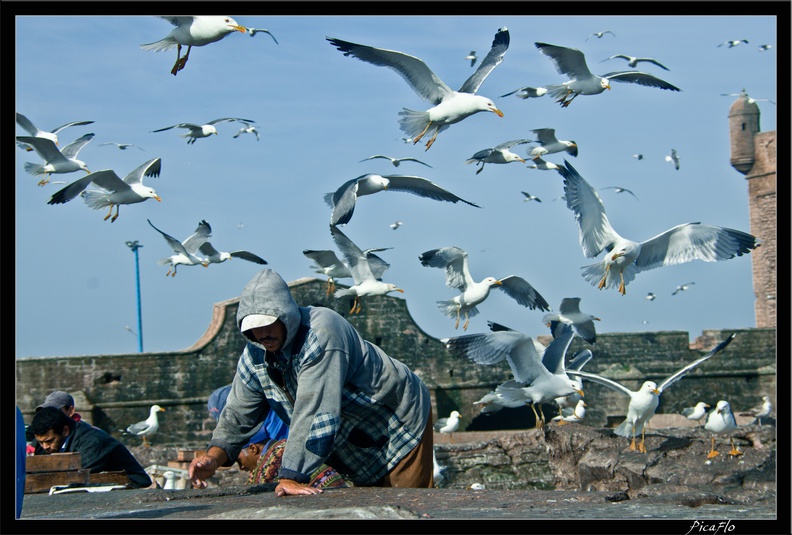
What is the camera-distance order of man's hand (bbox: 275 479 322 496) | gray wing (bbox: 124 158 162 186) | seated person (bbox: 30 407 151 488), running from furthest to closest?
gray wing (bbox: 124 158 162 186) → seated person (bbox: 30 407 151 488) → man's hand (bbox: 275 479 322 496)

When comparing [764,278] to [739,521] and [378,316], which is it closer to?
[378,316]

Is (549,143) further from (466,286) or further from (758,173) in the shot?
(758,173)

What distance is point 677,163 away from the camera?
17688mm

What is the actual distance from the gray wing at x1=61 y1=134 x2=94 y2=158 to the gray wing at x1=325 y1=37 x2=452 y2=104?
4.29 m

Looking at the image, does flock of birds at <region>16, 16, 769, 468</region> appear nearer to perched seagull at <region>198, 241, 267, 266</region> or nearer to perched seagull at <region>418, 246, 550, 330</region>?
perched seagull at <region>418, 246, 550, 330</region>

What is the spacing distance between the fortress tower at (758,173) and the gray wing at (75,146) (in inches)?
939

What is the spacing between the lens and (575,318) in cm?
1361

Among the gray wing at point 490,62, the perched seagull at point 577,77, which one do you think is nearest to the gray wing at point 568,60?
the perched seagull at point 577,77

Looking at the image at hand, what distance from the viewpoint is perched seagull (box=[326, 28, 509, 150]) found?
8062 mm

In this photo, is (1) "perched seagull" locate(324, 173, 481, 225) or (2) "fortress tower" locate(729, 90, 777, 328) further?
(2) "fortress tower" locate(729, 90, 777, 328)

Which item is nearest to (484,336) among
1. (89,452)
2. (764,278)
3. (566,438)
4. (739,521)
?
(566,438)

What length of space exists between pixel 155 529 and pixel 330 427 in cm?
85

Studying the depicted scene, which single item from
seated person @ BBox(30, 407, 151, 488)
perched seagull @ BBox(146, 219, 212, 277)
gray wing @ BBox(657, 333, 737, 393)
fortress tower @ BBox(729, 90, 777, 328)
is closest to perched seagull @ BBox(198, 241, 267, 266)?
perched seagull @ BBox(146, 219, 212, 277)

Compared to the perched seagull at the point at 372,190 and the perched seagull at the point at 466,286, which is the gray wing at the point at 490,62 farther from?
the perched seagull at the point at 466,286
